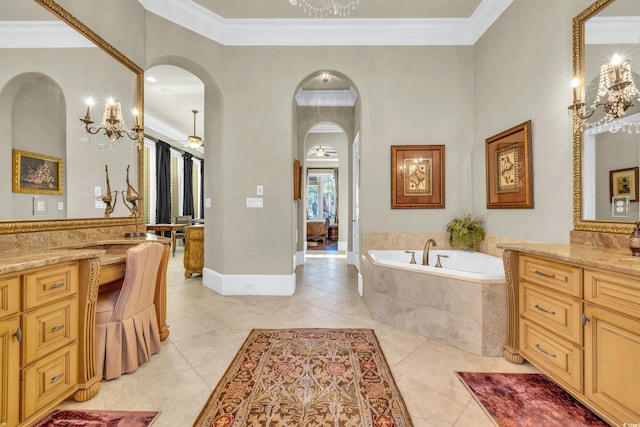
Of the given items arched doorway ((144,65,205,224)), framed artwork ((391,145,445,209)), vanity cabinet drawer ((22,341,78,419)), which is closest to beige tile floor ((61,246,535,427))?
vanity cabinet drawer ((22,341,78,419))

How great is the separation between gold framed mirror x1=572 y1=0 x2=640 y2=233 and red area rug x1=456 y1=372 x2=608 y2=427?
111 cm

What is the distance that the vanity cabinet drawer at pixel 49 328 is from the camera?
1.38 m

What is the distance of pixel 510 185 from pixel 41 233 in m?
4.06

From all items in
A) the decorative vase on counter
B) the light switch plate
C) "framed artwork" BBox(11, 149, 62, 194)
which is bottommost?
the decorative vase on counter

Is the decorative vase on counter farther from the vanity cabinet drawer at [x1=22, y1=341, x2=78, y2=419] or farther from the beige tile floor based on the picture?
the vanity cabinet drawer at [x1=22, y1=341, x2=78, y2=419]

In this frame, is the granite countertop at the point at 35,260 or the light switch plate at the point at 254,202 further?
the light switch plate at the point at 254,202

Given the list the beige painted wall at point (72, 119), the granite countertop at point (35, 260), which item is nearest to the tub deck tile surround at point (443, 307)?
the granite countertop at point (35, 260)

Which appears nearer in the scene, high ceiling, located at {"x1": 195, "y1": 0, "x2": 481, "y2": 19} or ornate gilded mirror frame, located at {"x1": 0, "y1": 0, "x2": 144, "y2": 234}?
ornate gilded mirror frame, located at {"x1": 0, "y1": 0, "x2": 144, "y2": 234}

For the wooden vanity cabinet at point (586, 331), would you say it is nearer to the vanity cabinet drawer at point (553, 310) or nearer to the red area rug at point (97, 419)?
the vanity cabinet drawer at point (553, 310)

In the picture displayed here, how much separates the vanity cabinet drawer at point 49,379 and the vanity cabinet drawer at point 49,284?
1.03 feet

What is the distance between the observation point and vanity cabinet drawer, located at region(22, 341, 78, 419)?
1377 millimetres

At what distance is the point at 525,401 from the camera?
5.43 feet

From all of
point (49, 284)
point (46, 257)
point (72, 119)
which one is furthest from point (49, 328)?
point (72, 119)

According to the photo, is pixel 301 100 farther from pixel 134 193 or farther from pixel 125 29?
pixel 134 193
